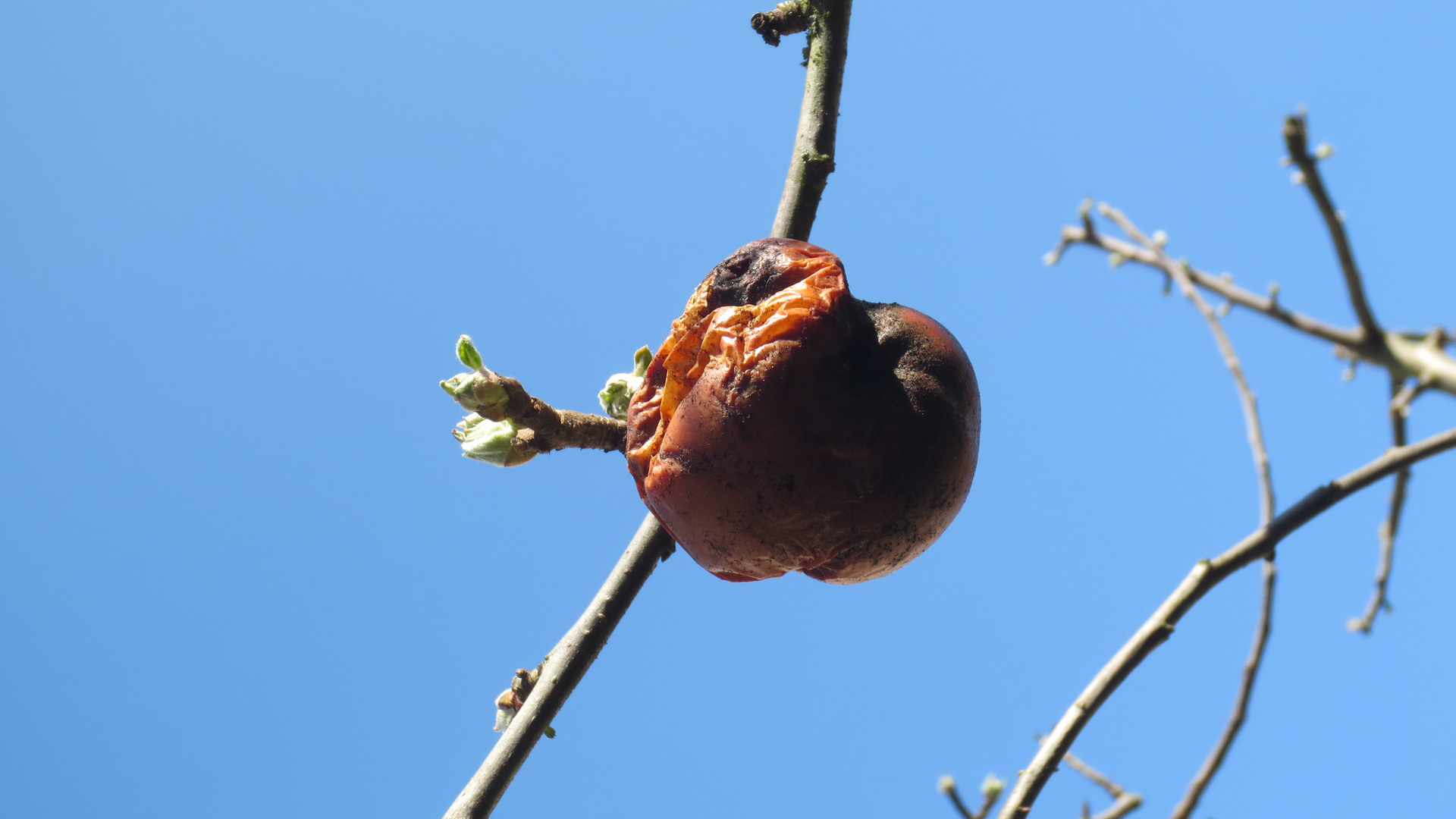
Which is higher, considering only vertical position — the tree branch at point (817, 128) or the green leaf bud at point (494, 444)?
the tree branch at point (817, 128)

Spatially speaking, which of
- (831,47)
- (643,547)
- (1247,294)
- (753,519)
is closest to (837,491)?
(753,519)

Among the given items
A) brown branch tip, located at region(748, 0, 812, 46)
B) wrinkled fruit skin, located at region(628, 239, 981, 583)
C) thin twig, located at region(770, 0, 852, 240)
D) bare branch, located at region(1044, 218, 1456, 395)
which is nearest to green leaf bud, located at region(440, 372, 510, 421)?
wrinkled fruit skin, located at region(628, 239, 981, 583)

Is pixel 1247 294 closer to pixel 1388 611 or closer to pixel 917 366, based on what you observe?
pixel 917 366

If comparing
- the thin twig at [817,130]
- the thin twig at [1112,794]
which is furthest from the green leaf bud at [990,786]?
the thin twig at [817,130]

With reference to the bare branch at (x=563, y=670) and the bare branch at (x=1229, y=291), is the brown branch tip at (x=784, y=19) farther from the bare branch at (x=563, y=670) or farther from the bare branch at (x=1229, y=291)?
the bare branch at (x=563, y=670)

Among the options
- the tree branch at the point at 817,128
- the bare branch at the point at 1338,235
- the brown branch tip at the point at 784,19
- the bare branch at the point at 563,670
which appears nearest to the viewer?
the bare branch at the point at 1338,235

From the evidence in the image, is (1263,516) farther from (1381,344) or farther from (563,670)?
(563,670)

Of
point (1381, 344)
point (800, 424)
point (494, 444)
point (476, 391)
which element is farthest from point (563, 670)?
point (1381, 344)
